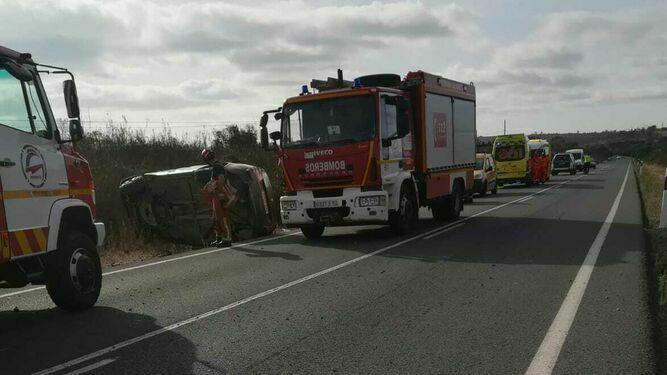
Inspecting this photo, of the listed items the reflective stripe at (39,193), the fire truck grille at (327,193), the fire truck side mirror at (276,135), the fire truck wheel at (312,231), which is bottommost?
the fire truck wheel at (312,231)

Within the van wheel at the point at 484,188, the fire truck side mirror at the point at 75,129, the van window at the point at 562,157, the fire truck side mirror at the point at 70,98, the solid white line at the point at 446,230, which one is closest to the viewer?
the fire truck side mirror at the point at 70,98

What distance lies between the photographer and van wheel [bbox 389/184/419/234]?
41.1 feet

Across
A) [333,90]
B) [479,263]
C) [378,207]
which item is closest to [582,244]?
[479,263]

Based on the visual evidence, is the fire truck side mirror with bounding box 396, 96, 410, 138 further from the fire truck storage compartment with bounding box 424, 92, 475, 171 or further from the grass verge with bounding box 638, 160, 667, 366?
the grass verge with bounding box 638, 160, 667, 366

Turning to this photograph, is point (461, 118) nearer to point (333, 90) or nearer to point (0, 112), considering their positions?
point (333, 90)

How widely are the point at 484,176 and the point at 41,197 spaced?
23159 millimetres

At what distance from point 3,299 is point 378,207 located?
21.3 ft

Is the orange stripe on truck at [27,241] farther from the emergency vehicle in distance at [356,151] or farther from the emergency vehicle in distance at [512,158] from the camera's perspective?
the emergency vehicle in distance at [512,158]

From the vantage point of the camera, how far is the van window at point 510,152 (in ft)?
113

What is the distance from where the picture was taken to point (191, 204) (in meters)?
14.7

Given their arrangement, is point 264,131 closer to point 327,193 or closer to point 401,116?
point 327,193

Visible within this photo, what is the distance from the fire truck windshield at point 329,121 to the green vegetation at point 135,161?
12.3 feet

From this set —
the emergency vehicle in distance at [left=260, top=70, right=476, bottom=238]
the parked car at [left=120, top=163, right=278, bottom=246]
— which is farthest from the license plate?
the parked car at [left=120, top=163, right=278, bottom=246]

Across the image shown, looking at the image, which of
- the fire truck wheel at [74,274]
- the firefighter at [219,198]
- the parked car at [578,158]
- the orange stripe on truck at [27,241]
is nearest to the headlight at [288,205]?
the firefighter at [219,198]
